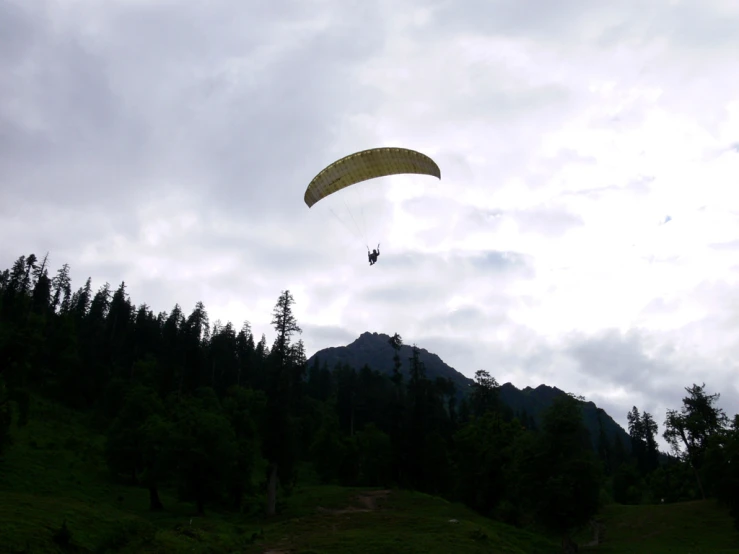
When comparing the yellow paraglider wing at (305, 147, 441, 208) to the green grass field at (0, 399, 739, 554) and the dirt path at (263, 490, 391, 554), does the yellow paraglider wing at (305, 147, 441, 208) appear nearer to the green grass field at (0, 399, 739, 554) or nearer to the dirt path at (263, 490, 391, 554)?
the green grass field at (0, 399, 739, 554)

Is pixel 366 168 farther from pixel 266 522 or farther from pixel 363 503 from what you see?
pixel 363 503

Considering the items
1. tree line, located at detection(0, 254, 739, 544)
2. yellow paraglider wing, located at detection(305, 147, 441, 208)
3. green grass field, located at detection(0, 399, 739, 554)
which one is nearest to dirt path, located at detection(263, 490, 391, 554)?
green grass field, located at detection(0, 399, 739, 554)

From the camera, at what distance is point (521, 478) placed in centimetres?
3528

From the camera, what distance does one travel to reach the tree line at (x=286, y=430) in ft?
115

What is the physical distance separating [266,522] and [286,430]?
687 cm

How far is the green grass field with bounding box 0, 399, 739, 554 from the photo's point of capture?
2330 cm

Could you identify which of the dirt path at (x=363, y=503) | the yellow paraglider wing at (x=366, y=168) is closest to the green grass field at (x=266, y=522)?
the dirt path at (x=363, y=503)

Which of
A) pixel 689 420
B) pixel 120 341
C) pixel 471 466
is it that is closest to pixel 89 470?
pixel 471 466

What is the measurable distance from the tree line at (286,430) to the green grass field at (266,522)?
245cm

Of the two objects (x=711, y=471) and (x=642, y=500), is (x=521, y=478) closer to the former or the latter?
(x=711, y=471)

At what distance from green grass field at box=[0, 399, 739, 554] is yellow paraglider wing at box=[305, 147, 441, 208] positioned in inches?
775

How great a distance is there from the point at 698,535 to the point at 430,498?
2098cm

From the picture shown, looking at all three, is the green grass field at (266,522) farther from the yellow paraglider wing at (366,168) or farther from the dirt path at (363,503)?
the yellow paraglider wing at (366,168)

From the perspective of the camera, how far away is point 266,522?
36.6 meters
